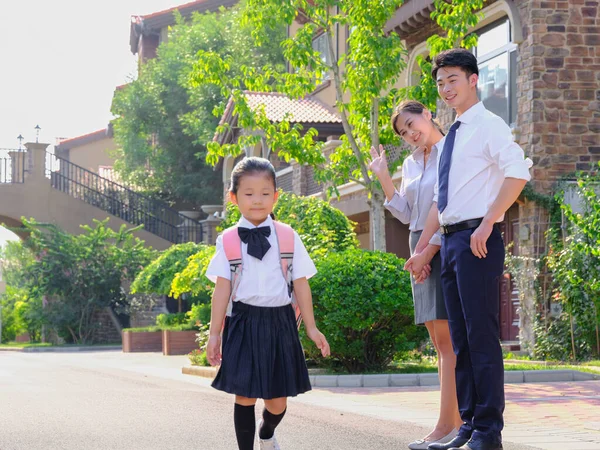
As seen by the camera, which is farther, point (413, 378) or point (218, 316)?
point (413, 378)

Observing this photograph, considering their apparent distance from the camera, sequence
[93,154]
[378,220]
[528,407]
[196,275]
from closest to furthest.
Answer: [528,407], [378,220], [196,275], [93,154]

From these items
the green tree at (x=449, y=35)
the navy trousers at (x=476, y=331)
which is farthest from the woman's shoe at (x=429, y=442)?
the green tree at (x=449, y=35)

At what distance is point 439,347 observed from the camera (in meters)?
6.47

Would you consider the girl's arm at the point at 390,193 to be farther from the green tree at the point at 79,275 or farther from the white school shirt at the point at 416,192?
the green tree at the point at 79,275

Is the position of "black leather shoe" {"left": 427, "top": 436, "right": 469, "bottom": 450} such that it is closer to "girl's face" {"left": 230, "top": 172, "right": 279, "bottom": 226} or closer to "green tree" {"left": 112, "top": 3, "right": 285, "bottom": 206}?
"girl's face" {"left": 230, "top": 172, "right": 279, "bottom": 226}

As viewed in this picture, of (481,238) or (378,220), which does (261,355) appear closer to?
(481,238)

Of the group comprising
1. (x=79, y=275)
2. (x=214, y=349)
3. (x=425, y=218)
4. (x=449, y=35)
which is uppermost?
(x=449, y=35)

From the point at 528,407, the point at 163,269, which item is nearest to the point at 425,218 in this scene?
the point at 528,407

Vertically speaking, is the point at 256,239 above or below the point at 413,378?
above

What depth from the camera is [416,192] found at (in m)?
6.77

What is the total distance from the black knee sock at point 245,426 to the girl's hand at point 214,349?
0.89ft

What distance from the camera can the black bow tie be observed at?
225 inches

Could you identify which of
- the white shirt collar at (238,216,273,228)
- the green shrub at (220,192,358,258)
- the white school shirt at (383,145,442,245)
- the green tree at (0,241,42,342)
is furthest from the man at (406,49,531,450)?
the green tree at (0,241,42,342)

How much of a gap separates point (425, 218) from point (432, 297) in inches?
21.1
